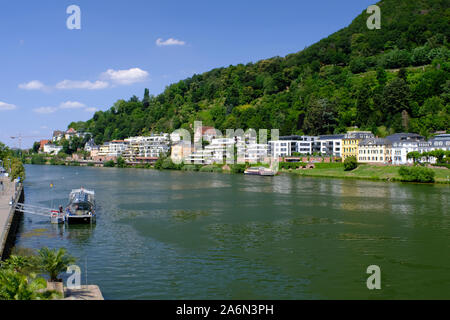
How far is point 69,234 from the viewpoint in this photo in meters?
23.8

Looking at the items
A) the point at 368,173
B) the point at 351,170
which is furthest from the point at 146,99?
the point at 368,173

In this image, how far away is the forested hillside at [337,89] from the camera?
84312 millimetres

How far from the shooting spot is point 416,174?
182 ft

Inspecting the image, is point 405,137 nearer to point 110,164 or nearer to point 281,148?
point 281,148

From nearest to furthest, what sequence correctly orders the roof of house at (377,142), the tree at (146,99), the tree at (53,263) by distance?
the tree at (53,263), the roof of house at (377,142), the tree at (146,99)

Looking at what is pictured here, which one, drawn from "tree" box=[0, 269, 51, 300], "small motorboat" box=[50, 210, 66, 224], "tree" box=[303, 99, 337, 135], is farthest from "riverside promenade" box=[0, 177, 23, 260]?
"tree" box=[303, 99, 337, 135]

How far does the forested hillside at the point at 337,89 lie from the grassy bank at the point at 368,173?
663 inches

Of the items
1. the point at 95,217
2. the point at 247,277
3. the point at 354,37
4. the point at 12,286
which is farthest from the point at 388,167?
the point at 354,37

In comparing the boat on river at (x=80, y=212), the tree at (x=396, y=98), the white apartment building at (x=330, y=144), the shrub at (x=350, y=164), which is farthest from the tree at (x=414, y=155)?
the boat on river at (x=80, y=212)

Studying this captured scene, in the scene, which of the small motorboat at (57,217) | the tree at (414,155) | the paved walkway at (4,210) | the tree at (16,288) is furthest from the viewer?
the tree at (414,155)

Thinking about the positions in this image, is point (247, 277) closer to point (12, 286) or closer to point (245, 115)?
point (12, 286)

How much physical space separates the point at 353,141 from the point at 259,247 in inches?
2488

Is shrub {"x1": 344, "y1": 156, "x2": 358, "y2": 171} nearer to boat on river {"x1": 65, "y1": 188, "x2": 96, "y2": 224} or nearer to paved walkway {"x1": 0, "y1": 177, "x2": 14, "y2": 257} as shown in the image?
boat on river {"x1": 65, "y1": 188, "x2": 96, "y2": 224}

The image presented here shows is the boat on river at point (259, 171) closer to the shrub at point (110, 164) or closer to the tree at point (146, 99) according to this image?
the shrub at point (110, 164)
